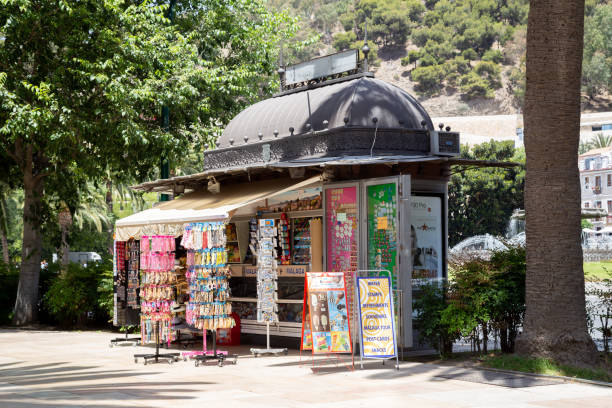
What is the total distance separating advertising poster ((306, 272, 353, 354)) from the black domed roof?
3.27 metres

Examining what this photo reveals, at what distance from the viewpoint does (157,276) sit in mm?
13117

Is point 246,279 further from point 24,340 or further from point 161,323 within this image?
point 24,340

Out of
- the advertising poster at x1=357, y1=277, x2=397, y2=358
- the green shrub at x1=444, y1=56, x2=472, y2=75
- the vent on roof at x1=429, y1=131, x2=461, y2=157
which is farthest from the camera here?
the green shrub at x1=444, y1=56, x2=472, y2=75

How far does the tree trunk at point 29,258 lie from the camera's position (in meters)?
21.2

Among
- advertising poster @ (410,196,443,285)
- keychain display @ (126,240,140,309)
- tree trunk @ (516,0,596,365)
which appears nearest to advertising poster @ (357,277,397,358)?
advertising poster @ (410,196,443,285)

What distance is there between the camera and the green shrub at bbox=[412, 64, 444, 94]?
172750 mm

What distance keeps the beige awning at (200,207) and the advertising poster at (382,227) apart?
1129mm

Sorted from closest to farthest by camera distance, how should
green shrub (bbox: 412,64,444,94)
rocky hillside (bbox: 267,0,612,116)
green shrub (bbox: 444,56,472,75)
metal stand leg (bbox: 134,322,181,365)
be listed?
1. metal stand leg (bbox: 134,322,181,365)
2. rocky hillside (bbox: 267,0,612,116)
3. green shrub (bbox: 412,64,444,94)
4. green shrub (bbox: 444,56,472,75)

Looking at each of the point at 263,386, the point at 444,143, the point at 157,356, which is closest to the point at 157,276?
the point at 157,356

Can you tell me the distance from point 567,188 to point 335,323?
389cm

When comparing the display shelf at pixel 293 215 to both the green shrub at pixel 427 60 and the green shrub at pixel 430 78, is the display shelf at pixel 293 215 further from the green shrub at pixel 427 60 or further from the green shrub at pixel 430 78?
the green shrub at pixel 427 60

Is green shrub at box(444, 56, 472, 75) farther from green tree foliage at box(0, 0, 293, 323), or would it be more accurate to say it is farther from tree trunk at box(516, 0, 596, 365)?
tree trunk at box(516, 0, 596, 365)

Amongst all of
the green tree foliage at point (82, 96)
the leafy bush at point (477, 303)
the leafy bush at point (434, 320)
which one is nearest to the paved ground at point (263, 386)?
the leafy bush at point (434, 320)

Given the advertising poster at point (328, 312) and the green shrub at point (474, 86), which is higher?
the green shrub at point (474, 86)
